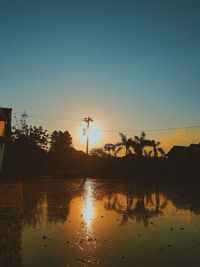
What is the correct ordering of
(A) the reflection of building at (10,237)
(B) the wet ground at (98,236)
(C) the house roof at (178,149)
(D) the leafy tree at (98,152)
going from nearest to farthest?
(A) the reflection of building at (10,237), (B) the wet ground at (98,236), (C) the house roof at (178,149), (D) the leafy tree at (98,152)

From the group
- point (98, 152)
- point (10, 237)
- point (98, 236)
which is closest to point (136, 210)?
point (98, 236)

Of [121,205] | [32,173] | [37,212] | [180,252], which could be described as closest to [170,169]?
[32,173]

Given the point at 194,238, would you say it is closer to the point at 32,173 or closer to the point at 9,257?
the point at 9,257

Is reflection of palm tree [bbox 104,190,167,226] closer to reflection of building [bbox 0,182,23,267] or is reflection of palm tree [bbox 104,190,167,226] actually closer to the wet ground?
the wet ground

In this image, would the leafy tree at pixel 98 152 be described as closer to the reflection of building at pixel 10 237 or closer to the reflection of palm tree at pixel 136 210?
the reflection of palm tree at pixel 136 210

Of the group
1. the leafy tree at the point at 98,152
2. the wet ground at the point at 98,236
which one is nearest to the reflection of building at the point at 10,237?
the wet ground at the point at 98,236

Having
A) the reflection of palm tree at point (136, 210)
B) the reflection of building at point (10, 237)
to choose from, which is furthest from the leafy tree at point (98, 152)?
the reflection of building at point (10, 237)

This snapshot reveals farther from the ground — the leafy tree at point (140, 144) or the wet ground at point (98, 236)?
the leafy tree at point (140, 144)

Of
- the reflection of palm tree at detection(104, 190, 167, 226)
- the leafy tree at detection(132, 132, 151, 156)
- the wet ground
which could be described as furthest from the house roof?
the wet ground

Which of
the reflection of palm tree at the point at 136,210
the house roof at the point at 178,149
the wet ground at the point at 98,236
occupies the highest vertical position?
the house roof at the point at 178,149

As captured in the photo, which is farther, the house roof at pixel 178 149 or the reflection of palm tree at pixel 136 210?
the house roof at pixel 178 149

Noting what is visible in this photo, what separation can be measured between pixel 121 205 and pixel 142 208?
1.42 metres

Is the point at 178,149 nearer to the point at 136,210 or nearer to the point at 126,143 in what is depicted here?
the point at 126,143

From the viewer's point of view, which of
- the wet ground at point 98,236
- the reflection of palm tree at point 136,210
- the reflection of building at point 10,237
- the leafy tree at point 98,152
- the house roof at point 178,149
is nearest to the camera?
the reflection of building at point 10,237
